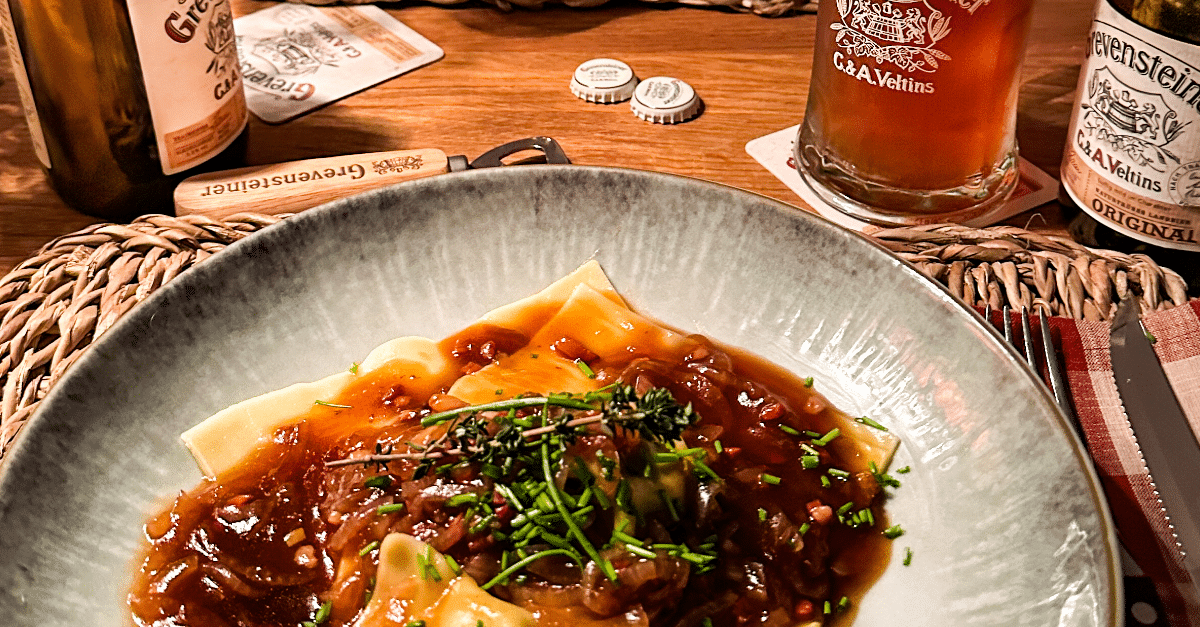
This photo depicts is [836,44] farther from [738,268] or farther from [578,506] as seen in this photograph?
[578,506]

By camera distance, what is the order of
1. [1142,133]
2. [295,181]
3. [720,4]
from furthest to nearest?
[720,4] < [295,181] < [1142,133]

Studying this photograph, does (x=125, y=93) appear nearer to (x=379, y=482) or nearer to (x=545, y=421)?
(x=379, y=482)

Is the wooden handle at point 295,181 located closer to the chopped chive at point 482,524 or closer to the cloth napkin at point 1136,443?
the chopped chive at point 482,524

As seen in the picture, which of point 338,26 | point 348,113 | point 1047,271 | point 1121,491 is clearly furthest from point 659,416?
point 338,26

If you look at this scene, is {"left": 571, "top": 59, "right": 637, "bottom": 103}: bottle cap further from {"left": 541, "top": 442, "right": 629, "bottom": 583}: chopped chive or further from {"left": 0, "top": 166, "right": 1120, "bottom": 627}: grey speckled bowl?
{"left": 541, "top": 442, "right": 629, "bottom": 583}: chopped chive

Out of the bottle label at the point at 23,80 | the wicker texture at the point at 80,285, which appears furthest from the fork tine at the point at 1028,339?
the bottle label at the point at 23,80

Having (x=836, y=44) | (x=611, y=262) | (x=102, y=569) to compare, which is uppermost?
(x=836, y=44)

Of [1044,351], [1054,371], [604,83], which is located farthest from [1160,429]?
[604,83]
